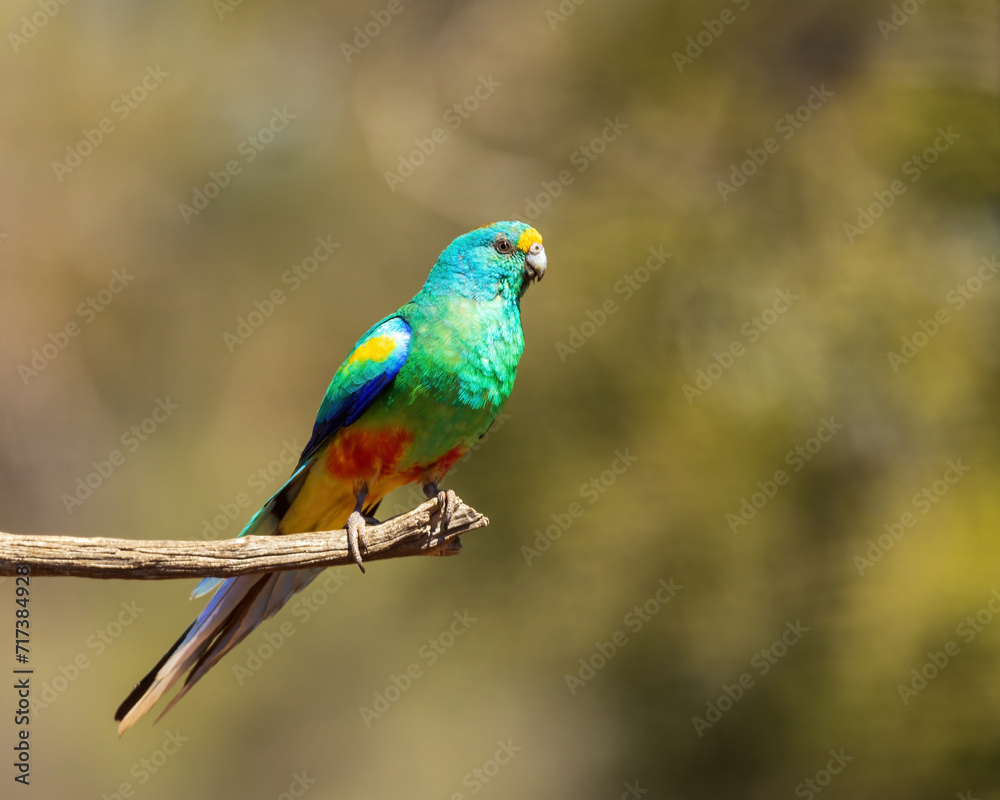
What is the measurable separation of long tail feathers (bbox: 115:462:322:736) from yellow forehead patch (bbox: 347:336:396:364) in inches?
29.5

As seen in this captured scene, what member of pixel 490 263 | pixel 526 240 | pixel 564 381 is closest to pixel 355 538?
pixel 490 263

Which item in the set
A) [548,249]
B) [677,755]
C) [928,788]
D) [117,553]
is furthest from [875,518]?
[117,553]

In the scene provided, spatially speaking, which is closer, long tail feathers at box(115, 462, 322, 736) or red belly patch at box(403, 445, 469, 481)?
long tail feathers at box(115, 462, 322, 736)

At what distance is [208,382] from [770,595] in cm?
828

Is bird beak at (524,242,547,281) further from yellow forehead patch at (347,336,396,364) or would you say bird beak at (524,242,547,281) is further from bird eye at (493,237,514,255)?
yellow forehead patch at (347,336,396,364)

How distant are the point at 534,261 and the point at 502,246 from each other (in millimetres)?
225

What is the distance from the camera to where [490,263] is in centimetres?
547

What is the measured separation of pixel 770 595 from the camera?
7.87 m

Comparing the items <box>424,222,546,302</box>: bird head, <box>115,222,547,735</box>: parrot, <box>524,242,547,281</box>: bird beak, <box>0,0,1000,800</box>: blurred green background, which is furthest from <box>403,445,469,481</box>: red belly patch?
<box>0,0,1000,800</box>: blurred green background

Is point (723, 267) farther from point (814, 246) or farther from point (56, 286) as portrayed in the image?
point (56, 286)

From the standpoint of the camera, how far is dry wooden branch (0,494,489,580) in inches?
157

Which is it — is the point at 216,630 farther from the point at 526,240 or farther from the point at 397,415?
the point at 526,240

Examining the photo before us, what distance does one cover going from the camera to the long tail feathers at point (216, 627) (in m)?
4.77

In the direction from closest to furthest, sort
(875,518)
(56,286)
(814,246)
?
(875,518), (814,246), (56,286)
